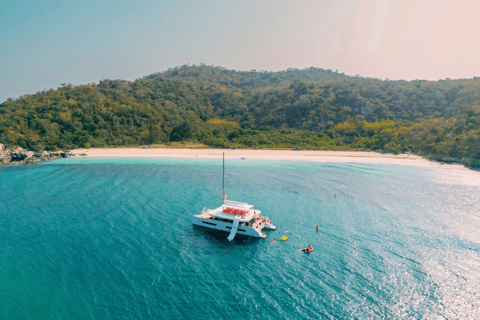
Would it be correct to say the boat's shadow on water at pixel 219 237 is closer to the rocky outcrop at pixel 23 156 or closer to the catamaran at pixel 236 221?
the catamaran at pixel 236 221

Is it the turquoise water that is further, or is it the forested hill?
the forested hill

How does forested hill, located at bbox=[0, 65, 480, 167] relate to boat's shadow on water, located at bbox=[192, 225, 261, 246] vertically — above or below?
above

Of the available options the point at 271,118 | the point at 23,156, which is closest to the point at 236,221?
the point at 23,156

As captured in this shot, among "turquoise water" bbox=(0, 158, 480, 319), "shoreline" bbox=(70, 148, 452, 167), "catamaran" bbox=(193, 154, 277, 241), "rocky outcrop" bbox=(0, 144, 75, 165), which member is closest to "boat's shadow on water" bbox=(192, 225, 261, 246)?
"turquoise water" bbox=(0, 158, 480, 319)

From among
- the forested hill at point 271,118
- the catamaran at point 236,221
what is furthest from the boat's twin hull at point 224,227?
the forested hill at point 271,118

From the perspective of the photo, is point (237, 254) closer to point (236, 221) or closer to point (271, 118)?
point (236, 221)

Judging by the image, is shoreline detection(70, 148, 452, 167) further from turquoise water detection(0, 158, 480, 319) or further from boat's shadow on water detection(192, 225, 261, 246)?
boat's shadow on water detection(192, 225, 261, 246)

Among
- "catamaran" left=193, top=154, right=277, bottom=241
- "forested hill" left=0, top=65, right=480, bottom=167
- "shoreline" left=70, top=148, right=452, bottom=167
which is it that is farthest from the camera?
"forested hill" left=0, top=65, right=480, bottom=167
